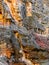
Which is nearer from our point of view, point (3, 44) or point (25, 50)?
point (3, 44)

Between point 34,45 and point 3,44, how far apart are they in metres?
4.64

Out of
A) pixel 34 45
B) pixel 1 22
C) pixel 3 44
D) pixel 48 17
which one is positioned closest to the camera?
pixel 3 44

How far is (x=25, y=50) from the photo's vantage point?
18453 mm

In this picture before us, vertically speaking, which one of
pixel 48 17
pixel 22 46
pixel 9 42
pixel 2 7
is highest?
pixel 2 7

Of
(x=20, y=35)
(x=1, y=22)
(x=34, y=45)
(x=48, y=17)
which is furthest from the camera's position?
(x=48, y=17)

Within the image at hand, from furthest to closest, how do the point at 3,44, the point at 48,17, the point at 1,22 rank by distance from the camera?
the point at 48,17, the point at 1,22, the point at 3,44

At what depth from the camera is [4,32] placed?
15.2 meters

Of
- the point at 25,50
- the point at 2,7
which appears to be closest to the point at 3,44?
the point at 2,7

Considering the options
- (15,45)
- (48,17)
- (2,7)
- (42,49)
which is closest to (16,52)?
(15,45)

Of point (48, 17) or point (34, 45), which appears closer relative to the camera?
point (34, 45)

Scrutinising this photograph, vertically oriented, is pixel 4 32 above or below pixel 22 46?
above

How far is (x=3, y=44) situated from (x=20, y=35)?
3049 mm

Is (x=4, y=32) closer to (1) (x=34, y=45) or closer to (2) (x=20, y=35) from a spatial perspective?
(2) (x=20, y=35)

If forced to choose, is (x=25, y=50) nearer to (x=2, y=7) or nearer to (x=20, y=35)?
(x=20, y=35)
